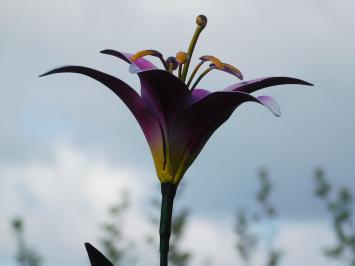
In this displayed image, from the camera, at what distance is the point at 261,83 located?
1146mm

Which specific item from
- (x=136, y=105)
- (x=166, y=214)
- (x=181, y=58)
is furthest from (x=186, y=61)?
(x=166, y=214)

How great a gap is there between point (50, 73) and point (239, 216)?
9620 mm

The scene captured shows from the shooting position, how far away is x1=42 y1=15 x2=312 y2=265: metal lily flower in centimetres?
107

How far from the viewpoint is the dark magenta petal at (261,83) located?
44.9 inches

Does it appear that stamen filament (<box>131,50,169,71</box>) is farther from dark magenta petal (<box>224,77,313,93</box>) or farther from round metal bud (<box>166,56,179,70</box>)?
dark magenta petal (<box>224,77,313,93</box>)

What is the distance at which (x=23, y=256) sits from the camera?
8234 mm

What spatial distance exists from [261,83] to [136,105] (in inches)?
7.3

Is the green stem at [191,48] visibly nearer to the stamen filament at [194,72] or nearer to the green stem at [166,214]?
the stamen filament at [194,72]

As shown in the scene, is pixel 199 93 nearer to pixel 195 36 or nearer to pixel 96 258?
pixel 195 36

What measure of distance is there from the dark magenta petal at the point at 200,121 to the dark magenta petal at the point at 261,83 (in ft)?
0.12

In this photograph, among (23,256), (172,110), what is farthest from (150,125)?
(23,256)

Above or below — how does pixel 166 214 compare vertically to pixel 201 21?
below

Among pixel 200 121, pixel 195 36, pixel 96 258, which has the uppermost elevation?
pixel 195 36

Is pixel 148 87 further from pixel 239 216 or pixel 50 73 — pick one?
pixel 239 216
